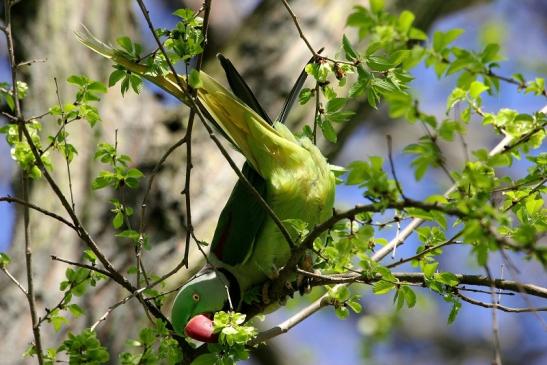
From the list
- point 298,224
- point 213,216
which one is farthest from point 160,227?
point 298,224

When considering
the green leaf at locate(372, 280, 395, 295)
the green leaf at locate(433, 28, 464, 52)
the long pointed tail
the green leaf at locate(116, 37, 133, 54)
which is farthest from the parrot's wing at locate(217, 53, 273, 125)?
the green leaf at locate(433, 28, 464, 52)

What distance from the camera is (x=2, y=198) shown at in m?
2.17

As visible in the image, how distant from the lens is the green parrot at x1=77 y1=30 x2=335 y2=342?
2.72 meters

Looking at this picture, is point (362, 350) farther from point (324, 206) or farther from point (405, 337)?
point (324, 206)

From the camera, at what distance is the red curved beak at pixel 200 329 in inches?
95.0

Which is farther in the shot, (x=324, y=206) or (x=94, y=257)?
(x=324, y=206)

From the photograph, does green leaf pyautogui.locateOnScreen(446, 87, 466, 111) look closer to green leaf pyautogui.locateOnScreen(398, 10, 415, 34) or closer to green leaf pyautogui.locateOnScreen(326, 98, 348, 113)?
green leaf pyautogui.locateOnScreen(398, 10, 415, 34)

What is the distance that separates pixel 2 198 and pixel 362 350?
424cm

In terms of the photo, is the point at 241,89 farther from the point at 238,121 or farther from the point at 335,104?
the point at 335,104

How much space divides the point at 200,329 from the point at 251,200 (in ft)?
2.48

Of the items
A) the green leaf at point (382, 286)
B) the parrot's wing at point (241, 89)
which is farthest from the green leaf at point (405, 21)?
the parrot's wing at point (241, 89)

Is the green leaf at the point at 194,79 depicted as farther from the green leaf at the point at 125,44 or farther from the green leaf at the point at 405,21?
the green leaf at the point at 405,21

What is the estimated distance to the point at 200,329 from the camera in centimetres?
245

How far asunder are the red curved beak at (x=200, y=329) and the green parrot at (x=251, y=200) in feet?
0.03
